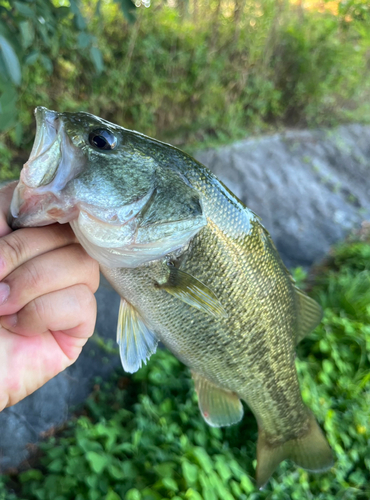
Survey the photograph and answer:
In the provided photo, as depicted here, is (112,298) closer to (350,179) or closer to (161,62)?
(161,62)

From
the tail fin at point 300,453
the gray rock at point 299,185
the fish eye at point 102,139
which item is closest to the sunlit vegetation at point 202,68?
the gray rock at point 299,185

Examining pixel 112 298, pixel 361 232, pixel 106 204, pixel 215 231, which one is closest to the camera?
pixel 106 204

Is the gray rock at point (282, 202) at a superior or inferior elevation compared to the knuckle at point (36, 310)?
inferior

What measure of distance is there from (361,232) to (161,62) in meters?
3.60

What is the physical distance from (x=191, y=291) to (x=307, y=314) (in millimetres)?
715

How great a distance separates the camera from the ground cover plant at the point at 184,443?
63.0 inches

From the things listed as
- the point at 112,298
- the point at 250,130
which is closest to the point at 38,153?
the point at 112,298

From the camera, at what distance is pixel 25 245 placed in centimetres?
86

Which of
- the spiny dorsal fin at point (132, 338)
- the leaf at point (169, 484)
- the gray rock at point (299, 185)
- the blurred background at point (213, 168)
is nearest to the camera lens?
the spiny dorsal fin at point (132, 338)

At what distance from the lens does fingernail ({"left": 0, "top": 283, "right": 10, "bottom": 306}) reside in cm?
84

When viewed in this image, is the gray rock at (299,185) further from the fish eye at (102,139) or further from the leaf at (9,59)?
the fish eye at (102,139)

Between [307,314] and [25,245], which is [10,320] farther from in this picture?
[307,314]

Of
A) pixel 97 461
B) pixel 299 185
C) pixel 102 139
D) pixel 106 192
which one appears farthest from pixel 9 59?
pixel 299 185

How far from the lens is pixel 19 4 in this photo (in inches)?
53.1
